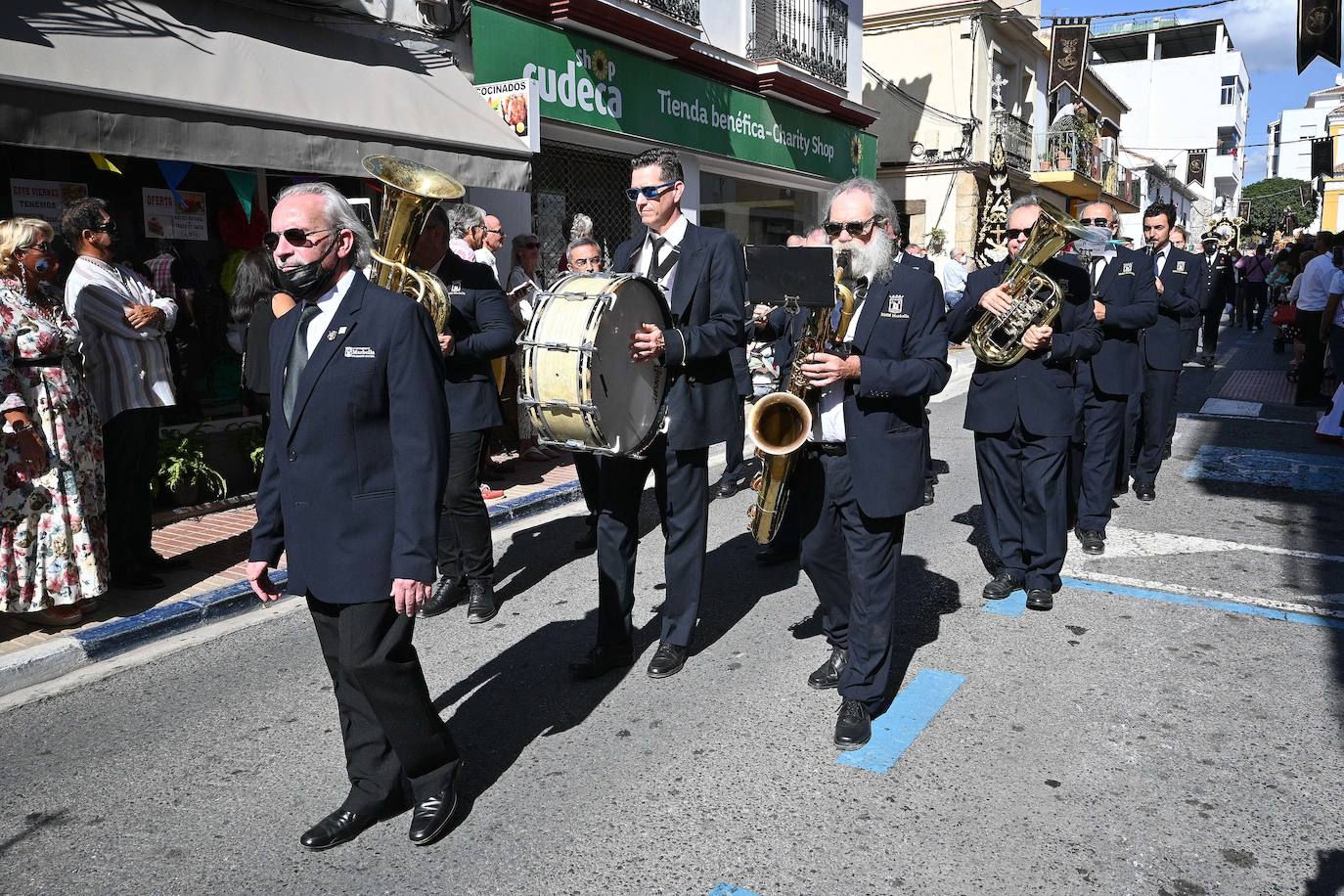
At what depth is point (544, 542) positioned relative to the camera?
6.84 m

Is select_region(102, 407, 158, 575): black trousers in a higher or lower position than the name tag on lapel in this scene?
lower

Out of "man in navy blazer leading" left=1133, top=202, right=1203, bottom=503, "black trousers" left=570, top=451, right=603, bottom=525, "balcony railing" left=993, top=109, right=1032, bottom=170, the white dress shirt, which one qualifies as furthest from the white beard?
"balcony railing" left=993, top=109, right=1032, bottom=170

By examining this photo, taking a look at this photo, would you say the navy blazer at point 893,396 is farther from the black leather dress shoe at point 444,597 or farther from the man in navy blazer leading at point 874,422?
the black leather dress shoe at point 444,597

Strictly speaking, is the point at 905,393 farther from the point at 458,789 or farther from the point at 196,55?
the point at 196,55

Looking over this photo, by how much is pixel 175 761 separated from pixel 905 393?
310 centimetres

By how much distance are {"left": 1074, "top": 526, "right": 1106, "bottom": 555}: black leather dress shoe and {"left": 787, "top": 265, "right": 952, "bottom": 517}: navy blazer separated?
304cm

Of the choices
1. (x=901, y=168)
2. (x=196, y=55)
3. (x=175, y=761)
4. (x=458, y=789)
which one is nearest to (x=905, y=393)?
(x=458, y=789)

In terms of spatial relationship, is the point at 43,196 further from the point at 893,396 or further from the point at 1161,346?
the point at 1161,346

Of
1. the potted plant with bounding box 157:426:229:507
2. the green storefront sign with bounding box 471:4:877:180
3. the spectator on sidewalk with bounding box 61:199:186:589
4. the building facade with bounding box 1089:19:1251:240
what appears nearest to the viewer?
the spectator on sidewalk with bounding box 61:199:186:589

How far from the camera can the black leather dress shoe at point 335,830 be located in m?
3.11

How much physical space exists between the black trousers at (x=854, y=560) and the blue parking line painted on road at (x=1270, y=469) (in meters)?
5.98

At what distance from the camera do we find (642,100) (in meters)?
12.1

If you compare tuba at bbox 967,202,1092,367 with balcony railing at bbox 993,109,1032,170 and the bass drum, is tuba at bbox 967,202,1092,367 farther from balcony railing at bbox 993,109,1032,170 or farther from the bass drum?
balcony railing at bbox 993,109,1032,170

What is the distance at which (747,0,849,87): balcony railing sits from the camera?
15.0 metres
